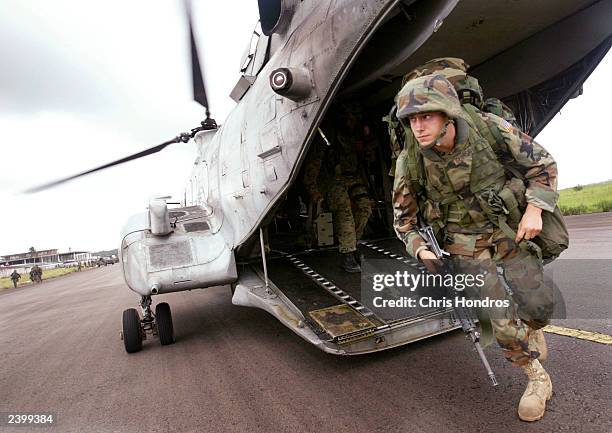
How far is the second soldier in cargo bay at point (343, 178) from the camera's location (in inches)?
192

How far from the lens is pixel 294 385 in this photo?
3.15 m

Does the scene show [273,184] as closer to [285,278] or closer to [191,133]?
[285,278]

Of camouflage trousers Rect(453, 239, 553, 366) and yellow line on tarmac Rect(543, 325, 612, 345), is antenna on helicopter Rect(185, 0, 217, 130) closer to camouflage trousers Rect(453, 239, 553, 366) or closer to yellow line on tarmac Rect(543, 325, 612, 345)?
camouflage trousers Rect(453, 239, 553, 366)

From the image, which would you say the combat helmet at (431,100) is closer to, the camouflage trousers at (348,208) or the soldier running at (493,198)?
the soldier running at (493,198)

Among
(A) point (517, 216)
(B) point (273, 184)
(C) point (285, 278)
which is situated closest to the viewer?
(A) point (517, 216)

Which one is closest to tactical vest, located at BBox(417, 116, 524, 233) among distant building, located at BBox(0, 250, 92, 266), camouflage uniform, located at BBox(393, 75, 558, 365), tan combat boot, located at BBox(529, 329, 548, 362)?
camouflage uniform, located at BBox(393, 75, 558, 365)

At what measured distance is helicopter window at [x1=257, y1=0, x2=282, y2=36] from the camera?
389cm

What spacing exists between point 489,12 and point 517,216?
1.91 m

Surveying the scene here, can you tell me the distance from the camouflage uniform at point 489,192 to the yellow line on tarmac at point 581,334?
3.70 ft

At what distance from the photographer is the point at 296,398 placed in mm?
2906

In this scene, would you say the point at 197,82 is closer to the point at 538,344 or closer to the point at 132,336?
the point at 132,336

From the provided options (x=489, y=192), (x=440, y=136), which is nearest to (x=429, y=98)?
(x=440, y=136)

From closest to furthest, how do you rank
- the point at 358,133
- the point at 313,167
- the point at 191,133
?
the point at 313,167
the point at 358,133
the point at 191,133

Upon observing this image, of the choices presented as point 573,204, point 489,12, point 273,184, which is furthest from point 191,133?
point 573,204
